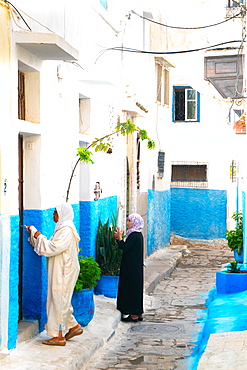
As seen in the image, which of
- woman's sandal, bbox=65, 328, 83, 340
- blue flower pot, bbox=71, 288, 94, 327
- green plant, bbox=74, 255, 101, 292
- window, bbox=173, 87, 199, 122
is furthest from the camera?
window, bbox=173, 87, 199, 122

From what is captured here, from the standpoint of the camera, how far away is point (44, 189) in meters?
7.62

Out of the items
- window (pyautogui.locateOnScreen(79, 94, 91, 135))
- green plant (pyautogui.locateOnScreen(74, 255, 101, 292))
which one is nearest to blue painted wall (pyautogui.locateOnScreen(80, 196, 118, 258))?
window (pyautogui.locateOnScreen(79, 94, 91, 135))

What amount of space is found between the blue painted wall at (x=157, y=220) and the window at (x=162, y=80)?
105 inches

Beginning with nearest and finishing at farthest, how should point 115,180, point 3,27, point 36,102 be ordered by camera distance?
point 3,27
point 36,102
point 115,180

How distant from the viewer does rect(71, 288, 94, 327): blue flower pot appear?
25.6 ft

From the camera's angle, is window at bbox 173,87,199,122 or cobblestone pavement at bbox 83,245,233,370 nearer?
cobblestone pavement at bbox 83,245,233,370

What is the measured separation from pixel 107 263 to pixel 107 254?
0.47 feet

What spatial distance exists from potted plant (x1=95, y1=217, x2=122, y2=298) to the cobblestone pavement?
717 millimetres

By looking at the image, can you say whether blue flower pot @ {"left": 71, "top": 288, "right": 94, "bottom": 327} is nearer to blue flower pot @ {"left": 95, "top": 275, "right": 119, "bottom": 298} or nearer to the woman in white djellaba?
the woman in white djellaba

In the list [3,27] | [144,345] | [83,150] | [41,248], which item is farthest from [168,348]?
[3,27]

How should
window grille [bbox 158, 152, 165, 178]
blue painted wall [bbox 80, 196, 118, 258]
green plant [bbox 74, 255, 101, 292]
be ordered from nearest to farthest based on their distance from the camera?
green plant [bbox 74, 255, 101, 292] < blue painted wall [bbox 80, 196, 118, 258] < window grille [bbox 158, 152, 165, 178]

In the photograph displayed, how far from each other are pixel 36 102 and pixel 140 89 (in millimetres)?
7981

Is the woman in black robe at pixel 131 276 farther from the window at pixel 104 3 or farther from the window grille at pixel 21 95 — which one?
the window at pixel 104 3

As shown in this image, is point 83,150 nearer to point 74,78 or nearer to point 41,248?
point 74,78
